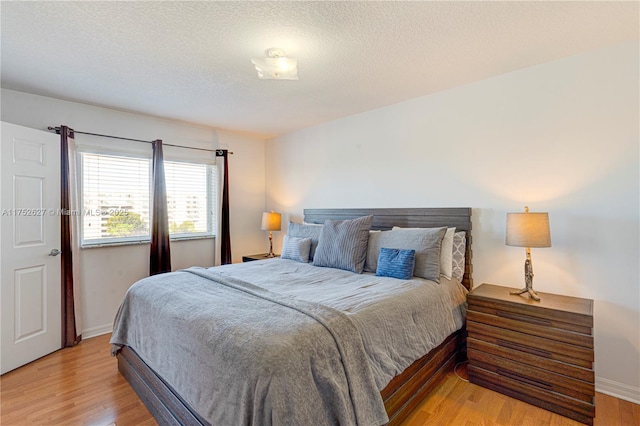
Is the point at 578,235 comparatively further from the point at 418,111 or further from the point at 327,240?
the point at 327,240

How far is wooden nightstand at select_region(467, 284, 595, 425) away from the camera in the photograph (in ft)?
6.15

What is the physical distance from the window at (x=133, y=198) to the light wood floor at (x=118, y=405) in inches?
54.7

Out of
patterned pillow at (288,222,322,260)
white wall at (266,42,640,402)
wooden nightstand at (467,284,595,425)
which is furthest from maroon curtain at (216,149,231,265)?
wooden nightstand at (467,284,595,425)

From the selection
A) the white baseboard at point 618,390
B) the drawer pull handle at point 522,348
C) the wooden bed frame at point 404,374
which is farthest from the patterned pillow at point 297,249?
the white baseboard at point 618,390

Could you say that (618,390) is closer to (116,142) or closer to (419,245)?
(419,245)

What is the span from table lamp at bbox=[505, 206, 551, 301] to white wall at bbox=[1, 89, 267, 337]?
3.53 meters

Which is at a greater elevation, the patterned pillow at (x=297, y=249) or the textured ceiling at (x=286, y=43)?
the textured ceiling at (x=286, y=43)

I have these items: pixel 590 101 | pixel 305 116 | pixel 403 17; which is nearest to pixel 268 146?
pixel 305 116

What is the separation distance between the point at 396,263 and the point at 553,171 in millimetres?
1419

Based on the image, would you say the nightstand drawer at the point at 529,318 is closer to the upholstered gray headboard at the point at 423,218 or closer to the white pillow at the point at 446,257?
the white pillow at the point at 446,257

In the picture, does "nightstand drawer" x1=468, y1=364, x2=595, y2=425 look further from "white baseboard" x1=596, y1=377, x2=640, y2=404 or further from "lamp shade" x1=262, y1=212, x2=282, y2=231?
"lamp shade" x1=262, y1=212, x2=282, y2=231

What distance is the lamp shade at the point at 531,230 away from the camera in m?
2.14

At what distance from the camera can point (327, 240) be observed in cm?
304

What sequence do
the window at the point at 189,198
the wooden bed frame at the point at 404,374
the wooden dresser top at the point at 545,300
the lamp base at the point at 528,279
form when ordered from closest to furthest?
the wooden bed frame at the point at 404,374
the wooden dresser top at the point at 545,300
the lamp base at the point at 528,279
the window at the point at 189,198
